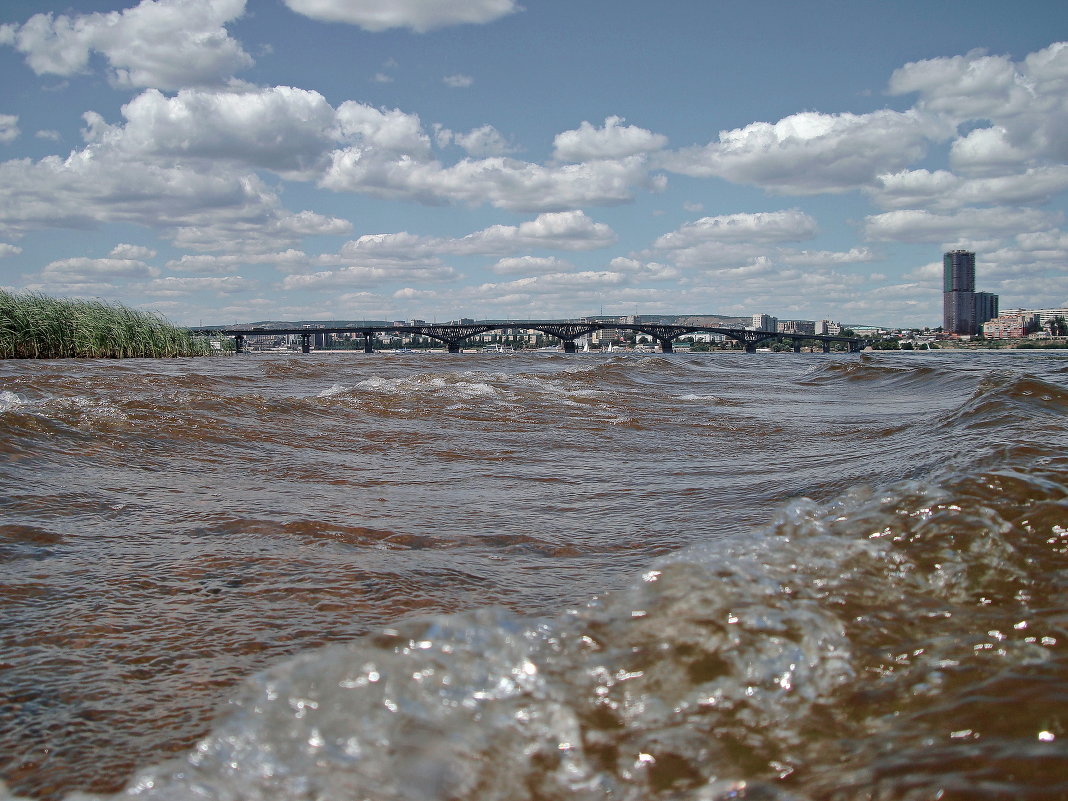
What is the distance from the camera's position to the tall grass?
22.9m

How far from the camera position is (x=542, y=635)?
2320 mm

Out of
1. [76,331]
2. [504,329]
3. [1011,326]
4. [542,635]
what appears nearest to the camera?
[542,635]

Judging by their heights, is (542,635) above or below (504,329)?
below

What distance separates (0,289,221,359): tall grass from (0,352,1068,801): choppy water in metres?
21.2

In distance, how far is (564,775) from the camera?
1774 mm

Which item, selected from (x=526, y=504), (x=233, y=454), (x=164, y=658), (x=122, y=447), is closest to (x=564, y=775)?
(x=164, y=658)

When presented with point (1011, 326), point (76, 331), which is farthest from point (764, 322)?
point (76, 331)

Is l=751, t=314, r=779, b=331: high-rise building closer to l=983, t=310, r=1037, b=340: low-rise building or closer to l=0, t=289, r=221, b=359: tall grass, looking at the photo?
l=983, t=310, r=1037, b=340: low-rise building

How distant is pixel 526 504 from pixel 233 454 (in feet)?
11.0

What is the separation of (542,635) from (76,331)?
27339 millimetres

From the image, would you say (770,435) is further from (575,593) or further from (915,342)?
(915,342)

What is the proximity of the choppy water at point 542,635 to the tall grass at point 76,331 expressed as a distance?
21184 millimetres

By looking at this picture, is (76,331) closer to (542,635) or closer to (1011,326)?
(542,635)

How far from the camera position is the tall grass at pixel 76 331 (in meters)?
22.9
